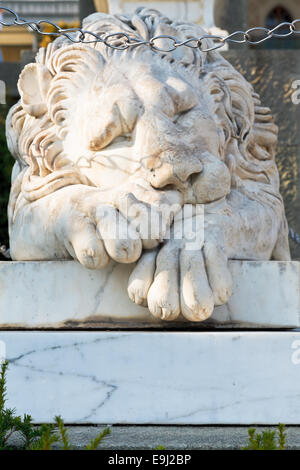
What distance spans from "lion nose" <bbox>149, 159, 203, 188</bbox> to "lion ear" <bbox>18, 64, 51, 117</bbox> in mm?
832

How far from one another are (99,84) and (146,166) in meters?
0.53

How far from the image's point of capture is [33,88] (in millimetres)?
4121

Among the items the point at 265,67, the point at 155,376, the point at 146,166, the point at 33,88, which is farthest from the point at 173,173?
the point at 265,67

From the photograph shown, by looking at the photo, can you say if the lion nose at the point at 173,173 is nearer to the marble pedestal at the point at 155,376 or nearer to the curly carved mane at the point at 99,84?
the curly carved mane at the point at 99,84

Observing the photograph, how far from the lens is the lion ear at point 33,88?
13.2 feet

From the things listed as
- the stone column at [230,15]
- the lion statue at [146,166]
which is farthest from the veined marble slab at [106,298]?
the stone column at [230,15]

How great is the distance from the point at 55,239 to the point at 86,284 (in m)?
0.25

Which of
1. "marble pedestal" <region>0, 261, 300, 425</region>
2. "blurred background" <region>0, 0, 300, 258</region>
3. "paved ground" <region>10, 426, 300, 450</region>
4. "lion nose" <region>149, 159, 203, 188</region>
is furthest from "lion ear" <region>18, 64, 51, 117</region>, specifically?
"blurred background" <region>0, 0, 300, 258</region>

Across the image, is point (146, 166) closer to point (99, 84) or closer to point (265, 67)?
point (99, 84)

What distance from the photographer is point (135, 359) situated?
3275mm

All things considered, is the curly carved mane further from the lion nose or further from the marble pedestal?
the marble pedestal

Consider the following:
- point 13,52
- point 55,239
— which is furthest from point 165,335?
point 13,52

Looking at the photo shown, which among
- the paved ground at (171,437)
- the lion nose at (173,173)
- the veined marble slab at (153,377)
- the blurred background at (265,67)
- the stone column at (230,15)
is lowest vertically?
the paved ground at (171,437)

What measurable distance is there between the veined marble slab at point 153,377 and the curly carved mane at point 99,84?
0.84 metres
